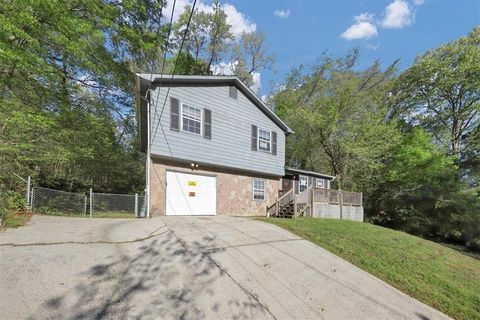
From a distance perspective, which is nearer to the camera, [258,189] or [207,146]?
[207,146]

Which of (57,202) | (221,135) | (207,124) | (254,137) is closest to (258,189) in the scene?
(254,137)

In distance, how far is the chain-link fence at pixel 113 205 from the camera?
36.7ft

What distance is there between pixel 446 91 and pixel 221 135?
22.4 meters

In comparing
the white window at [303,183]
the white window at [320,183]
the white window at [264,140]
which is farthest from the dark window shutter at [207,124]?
the white window at [320,183]

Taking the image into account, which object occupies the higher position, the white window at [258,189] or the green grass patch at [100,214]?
the white window at [258,189]

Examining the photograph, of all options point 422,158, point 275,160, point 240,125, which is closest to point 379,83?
point 422,158

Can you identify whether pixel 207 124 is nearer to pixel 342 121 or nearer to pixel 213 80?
pixel 213 80

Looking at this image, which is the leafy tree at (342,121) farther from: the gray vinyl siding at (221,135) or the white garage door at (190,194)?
the white garage door at (190,194)

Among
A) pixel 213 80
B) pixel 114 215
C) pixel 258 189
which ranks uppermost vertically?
pixel 213 80

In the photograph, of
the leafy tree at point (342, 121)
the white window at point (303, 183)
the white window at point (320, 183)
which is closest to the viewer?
the white window at point (303, 183)

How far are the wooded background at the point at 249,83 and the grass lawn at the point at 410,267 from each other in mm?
7775

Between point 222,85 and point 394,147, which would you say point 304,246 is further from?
point 394,147

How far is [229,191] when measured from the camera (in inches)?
565

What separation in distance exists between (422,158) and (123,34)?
22.0 meters
